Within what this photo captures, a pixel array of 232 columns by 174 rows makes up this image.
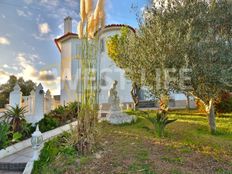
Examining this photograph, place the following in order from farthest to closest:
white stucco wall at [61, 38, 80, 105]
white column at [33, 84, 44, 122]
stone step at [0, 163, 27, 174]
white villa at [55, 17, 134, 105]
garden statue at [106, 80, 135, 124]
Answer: white stucco wall at [61, 38, 80, 105] → white villa at [55, 17, 134, 105] → garden statue at [106, 80, 135, 124] → white column at [33, 84, 44, 122] → stone step at [0, 163, 27, 174]

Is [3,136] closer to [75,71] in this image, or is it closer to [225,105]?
[225,105]

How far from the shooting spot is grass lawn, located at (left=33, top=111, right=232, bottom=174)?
556cm

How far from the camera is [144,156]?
625cm

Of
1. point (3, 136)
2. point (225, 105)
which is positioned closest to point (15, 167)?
point (3, 136)

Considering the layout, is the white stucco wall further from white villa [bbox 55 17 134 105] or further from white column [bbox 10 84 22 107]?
white column [bbox 10 84 22 107]

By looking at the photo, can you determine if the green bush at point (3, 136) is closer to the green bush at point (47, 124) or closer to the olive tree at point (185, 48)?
the green bush at point (47, 124)

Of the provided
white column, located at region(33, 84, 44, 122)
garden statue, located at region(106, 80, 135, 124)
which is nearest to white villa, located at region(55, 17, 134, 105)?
garden statue, located at region(106, 80, 135, 124)

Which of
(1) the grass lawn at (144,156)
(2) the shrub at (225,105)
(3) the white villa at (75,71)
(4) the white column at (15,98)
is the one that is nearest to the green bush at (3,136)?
(1) the grass lawn at (144,156)

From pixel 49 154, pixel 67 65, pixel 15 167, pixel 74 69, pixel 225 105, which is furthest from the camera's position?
pixel 67 65

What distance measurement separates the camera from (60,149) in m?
6.43

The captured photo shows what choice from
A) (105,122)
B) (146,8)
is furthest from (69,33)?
(146,8)

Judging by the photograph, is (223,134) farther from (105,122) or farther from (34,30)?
(34,30)

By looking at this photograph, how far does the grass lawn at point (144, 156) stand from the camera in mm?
5562

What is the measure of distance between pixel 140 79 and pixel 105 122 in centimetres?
430
